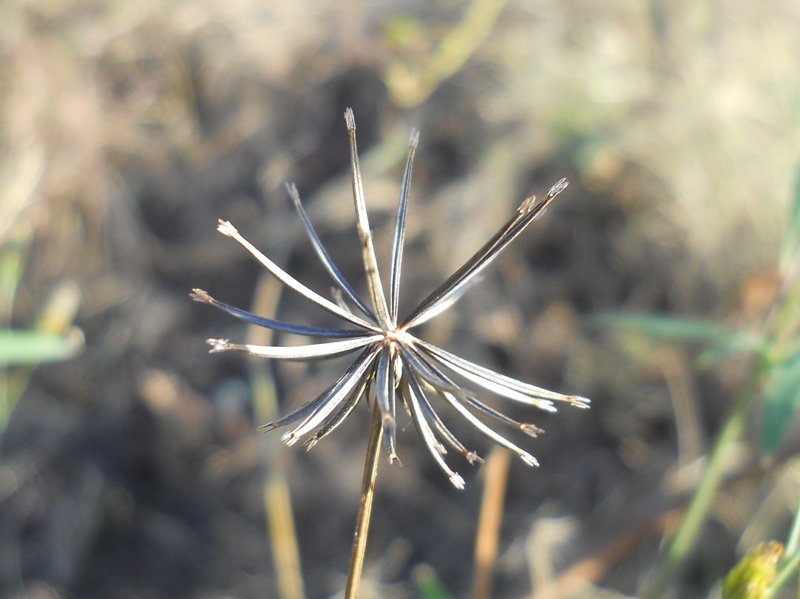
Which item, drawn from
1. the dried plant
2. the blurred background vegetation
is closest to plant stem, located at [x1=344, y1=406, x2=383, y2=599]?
the dried plant

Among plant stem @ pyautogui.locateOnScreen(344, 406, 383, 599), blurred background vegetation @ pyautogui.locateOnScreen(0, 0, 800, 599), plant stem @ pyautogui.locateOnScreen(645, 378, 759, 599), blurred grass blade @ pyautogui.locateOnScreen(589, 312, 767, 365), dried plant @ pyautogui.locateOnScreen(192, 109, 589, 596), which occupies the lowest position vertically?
plant stem @ pyautogui.locateOnScreen(344, 406, 383, 599)

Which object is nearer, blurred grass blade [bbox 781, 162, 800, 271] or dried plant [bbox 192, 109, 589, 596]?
dried plant [bbox 192, 109, 589, 596]

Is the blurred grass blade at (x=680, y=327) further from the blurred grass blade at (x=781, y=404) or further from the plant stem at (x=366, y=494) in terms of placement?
the plant stem at (x=366, y=494)

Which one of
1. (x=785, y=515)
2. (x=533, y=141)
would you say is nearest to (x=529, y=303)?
(x=533, y=141)

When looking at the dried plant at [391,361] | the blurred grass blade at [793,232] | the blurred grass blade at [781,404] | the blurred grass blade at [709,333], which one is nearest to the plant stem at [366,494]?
the dried plant at [391,361]

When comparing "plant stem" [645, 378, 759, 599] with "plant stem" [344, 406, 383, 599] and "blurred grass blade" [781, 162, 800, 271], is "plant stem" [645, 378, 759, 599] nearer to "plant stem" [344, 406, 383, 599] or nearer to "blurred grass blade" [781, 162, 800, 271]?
"blurred grass blade" [781, 162, 800, 271]

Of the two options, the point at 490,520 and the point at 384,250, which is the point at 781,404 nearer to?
the point at 490,520
